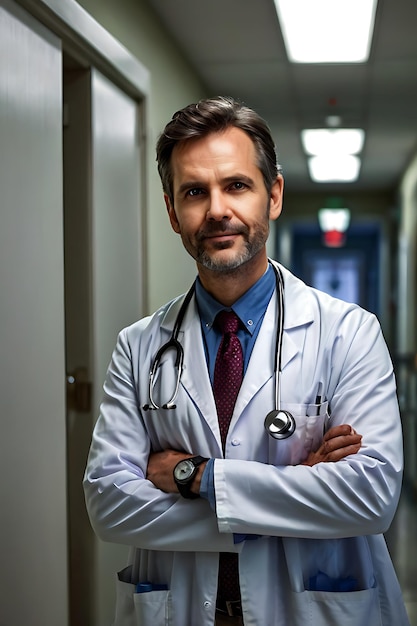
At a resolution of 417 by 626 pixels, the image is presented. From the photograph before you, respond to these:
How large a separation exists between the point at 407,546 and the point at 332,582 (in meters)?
2.68

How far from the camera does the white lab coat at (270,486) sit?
129 centimetres

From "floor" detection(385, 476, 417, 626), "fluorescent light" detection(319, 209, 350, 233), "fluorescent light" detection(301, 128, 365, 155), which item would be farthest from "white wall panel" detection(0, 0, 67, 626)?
"fluorescent light" detection(319, 209, 350, 233)

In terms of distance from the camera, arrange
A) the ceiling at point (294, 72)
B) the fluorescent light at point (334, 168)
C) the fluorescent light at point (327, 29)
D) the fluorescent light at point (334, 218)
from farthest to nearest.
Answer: the fluorescent light at point (334, 218)
the fluorescent light at point (334, 168)
the ceiling at point (294, 72)
the fluorescent light at point (327, 29)

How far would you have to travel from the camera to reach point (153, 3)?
10.1 feet

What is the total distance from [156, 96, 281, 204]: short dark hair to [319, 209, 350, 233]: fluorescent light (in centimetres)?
656

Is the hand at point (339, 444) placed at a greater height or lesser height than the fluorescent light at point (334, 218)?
lesser

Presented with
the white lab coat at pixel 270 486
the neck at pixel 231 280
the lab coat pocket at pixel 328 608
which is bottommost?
the lab coat pocket at pixel 328 608

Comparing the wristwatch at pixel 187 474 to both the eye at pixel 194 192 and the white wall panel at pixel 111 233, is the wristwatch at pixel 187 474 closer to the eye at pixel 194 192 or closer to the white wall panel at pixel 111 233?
the eye at pixel 194 192

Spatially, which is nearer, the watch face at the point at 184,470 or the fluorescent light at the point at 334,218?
the watch face at the point at 184,470

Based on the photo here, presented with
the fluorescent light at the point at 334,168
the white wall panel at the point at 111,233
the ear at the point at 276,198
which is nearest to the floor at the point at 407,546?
the white wall panel at the point at 111,233

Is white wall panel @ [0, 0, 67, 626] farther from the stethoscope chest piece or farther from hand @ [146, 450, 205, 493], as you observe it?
the stethoscope chest piece

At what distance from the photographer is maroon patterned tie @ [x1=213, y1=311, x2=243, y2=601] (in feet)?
4.53

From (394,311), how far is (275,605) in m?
7.17

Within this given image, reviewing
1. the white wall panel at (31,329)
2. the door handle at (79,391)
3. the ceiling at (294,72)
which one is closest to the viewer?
the white wall panel at (31,329)
